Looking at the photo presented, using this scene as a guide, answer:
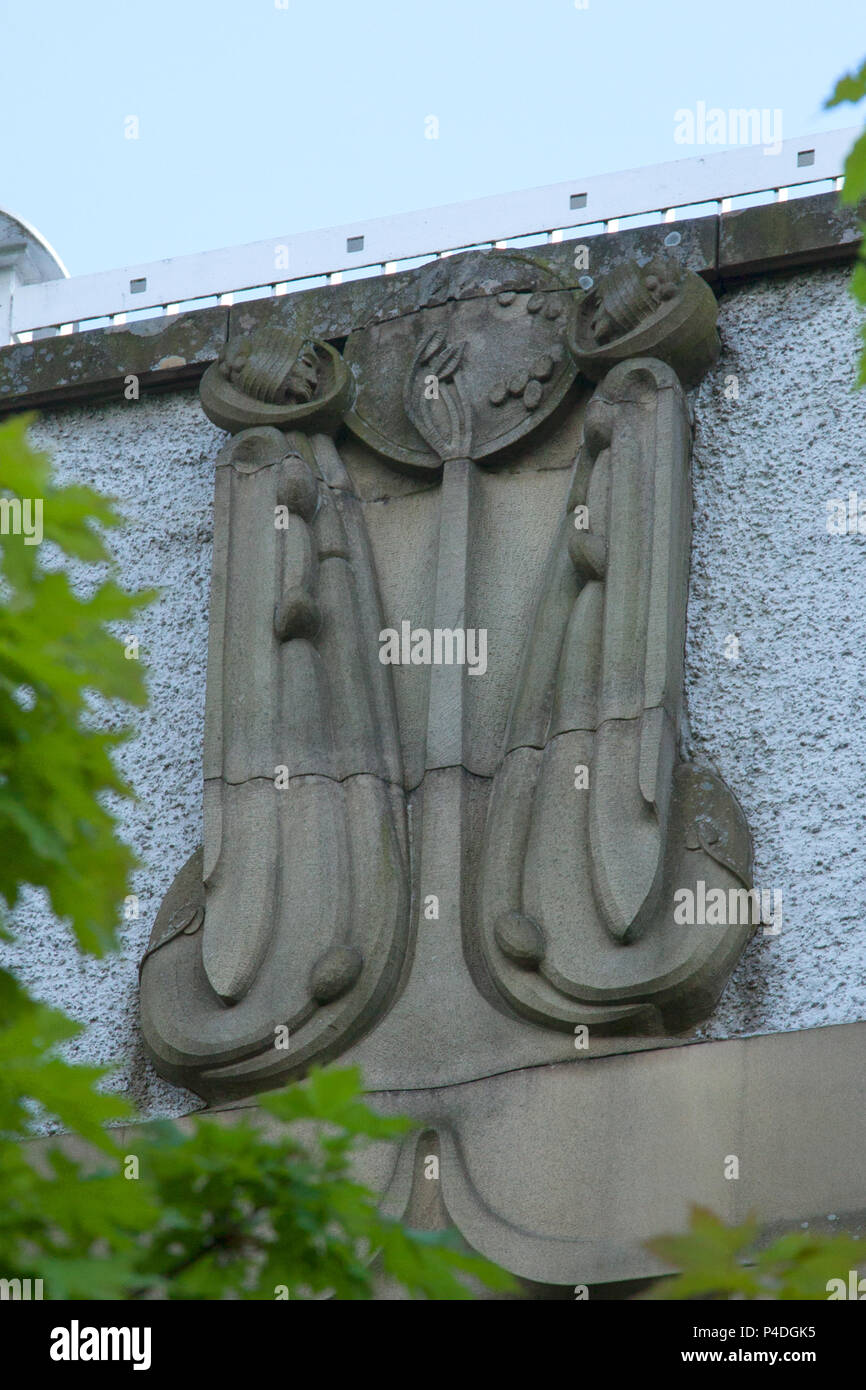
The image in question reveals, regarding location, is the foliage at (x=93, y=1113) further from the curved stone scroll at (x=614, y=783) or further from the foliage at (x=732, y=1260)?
the curved stone scroll at (x=614, y=783)

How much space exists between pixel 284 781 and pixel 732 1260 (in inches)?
82.9

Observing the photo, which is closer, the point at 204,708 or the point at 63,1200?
the point at 63,1200

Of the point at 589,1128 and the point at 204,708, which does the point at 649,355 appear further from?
the point at 589,1128

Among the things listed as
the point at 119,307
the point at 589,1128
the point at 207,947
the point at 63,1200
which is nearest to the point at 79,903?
the point at 63,1200

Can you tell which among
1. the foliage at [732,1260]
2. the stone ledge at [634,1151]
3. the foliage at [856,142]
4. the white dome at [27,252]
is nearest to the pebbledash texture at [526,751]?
the stone ledge at [634,1151]

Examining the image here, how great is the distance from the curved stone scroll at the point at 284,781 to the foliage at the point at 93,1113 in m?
1.54

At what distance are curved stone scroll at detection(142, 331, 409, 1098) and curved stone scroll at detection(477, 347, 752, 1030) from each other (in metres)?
0.23

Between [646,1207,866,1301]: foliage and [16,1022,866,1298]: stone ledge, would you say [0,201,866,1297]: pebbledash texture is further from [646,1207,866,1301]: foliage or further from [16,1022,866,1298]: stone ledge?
[646,1207,866,1301]: foliage

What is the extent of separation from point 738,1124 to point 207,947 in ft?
3.29

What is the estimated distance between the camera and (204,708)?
439 centimetres

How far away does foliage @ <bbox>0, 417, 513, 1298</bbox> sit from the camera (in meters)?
2.08

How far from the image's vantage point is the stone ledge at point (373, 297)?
4.32 metres

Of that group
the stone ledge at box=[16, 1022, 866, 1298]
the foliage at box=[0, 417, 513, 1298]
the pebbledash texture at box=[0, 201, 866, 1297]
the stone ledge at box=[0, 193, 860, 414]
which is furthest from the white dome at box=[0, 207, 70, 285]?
the foliage at box=[0, 417, 513, 1298]

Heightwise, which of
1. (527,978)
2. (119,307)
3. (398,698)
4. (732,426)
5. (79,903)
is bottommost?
(79,903)
